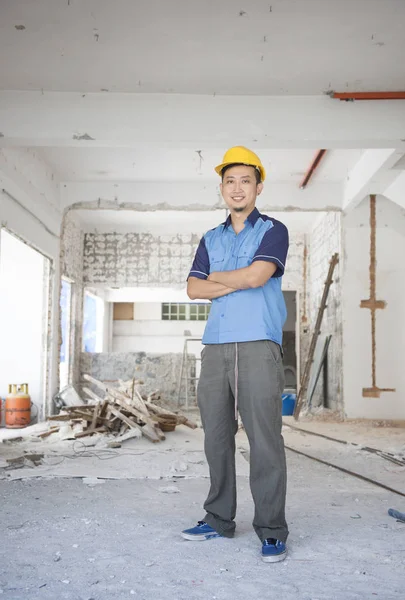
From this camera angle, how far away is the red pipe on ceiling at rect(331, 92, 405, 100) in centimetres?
574

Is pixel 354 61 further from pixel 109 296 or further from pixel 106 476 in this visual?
pixel 109 296

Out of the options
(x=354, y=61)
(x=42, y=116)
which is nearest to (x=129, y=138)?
(x=42, y=116)

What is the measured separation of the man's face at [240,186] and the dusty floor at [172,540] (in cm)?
159

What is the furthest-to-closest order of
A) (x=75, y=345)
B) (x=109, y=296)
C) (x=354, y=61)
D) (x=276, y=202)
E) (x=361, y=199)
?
(x=109, y=296) → (x=75, y=345) → (x=276, y=202) → (x=361, y=199) → (x=354, y=61)

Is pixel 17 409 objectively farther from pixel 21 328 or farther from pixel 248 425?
pixel 248 425

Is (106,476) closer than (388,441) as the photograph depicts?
Yes

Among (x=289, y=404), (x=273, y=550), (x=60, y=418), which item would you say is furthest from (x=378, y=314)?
(x=273, y=550)

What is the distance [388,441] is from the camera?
265 inches

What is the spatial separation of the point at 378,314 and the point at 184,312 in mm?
12333

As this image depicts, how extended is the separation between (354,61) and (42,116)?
3.07 metres

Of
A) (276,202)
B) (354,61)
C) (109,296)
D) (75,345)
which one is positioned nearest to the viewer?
(354,61)

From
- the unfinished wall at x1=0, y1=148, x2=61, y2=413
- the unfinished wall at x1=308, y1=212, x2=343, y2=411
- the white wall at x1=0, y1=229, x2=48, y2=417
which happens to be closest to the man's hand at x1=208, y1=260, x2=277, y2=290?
the unfinished wall at x1=0, y1=148, x2=61, y2=413

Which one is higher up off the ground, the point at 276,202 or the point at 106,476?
the point at 276,202

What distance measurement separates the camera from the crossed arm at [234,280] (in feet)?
8.47
